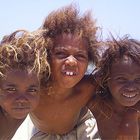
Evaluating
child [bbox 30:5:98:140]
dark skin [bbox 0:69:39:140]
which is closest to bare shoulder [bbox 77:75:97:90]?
child [bbox 30:5:98:140]

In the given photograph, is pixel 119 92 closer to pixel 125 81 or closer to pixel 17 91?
pixel 125 81

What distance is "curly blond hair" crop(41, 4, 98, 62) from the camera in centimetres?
262

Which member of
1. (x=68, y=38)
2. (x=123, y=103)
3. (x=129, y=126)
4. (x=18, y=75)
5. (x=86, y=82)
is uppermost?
(x=68, y=38)

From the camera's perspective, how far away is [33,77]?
→ 7.89 feet

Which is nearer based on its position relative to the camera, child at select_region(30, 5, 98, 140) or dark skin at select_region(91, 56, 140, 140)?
child at select_region(30, 5, 98, 140)

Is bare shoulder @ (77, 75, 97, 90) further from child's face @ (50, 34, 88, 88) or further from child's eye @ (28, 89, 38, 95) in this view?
child's eye @ (28, 89, 38, 95)

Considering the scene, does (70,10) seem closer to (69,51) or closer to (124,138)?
(69,51)

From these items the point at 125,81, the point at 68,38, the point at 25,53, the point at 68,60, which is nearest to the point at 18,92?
the point at 25,53

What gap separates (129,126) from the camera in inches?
109

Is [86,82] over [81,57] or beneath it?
beneath

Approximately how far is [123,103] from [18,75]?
69 centimetres

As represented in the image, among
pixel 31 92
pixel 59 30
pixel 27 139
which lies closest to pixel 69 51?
pixel 59 30

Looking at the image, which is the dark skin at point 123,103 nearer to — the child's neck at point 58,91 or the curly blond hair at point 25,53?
the child's neck at point 58,91

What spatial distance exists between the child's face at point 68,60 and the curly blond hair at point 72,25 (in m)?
0.04
